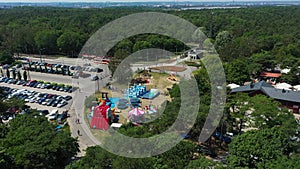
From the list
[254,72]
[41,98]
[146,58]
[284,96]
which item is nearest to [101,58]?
[146,58]

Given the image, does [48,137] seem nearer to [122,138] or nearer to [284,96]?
[122,138]

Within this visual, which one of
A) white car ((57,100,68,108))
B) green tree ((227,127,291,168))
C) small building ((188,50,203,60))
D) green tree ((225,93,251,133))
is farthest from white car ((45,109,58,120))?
small building ((188,50,203,60))

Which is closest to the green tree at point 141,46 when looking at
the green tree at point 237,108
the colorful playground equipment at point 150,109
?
the colorful playground equipment at point 150,109

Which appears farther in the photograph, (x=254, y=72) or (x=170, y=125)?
(x=254, y=72)

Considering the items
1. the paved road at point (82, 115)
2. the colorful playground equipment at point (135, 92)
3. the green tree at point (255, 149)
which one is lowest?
the paved road at point (82, 115)

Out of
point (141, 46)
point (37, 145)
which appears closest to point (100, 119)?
point (37, 145)

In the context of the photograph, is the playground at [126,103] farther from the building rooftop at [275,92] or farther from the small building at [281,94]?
the small building at [281,94]

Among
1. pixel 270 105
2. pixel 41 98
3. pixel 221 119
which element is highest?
pixel 270 105
